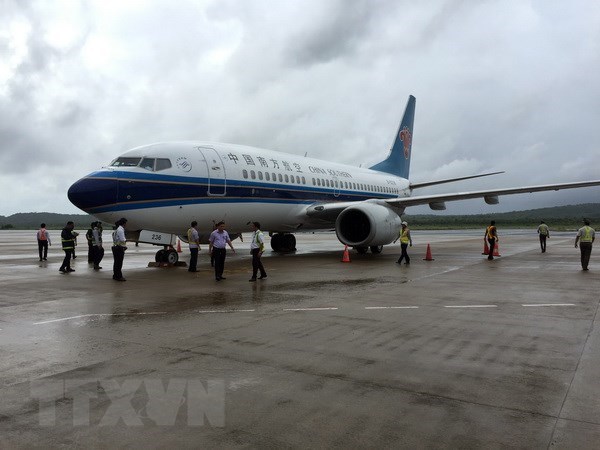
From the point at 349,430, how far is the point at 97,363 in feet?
9.33

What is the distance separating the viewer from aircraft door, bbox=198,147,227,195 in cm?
1500

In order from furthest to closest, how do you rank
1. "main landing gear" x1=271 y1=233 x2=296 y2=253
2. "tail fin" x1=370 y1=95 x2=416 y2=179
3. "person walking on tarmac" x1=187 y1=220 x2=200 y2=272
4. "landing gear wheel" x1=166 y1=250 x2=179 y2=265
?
1. "tail fin" x1=370 y1=95 x2=416 y2=179
2. "main landing gear" x1=271 y1=233 x2=296 y2=253
3. "landing gear wheel" x1=166 y1=250 x2=179 y2=265
4. "person walking on tarmac" x1=187 y1=220 x2=200 y2=272

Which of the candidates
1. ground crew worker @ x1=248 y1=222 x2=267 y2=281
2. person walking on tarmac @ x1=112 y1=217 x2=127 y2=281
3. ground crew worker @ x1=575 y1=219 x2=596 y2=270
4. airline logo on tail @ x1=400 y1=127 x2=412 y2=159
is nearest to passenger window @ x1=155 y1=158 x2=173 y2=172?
person walking on tarmac @ x1=112 y1=217 x2=127 y2=281

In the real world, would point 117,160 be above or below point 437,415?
above

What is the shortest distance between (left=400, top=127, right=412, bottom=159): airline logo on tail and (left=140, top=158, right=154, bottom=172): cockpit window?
754 inches

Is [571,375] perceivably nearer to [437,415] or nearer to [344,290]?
[437,415]

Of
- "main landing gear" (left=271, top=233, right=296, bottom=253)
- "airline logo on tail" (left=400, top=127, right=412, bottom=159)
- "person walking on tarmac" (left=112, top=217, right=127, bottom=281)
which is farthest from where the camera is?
"airline logo on tail" (left=400, top=127, right=412, bottom=159)

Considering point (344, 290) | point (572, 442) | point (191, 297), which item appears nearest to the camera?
point (572, 442)

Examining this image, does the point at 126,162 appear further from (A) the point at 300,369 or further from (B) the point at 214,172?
(A) the point at 300,369

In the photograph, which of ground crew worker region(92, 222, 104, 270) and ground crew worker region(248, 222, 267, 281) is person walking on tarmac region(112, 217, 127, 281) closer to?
ground crew worker region(92, 222, 104, 270)

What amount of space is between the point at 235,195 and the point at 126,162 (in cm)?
354

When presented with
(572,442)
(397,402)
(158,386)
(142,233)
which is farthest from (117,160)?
(572,442)

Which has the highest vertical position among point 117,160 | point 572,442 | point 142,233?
point 117,160

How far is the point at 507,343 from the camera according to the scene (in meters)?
5.72
